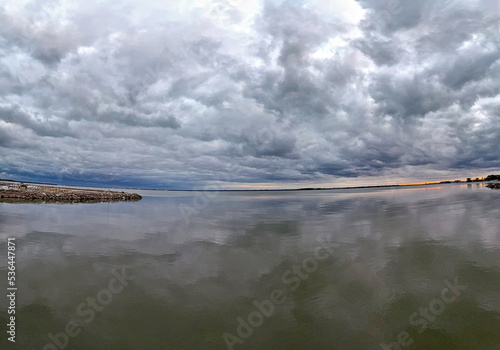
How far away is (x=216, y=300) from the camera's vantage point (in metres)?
9.72

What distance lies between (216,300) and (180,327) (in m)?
2.07

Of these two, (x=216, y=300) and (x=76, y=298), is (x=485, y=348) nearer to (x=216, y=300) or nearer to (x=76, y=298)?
→ (x=216, y=300)

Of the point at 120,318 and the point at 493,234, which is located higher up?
the point at 493,234

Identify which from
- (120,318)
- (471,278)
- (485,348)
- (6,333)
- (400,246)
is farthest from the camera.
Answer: (400,246)

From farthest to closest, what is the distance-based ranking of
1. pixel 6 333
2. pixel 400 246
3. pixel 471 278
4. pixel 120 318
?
1. pixel 400 246
2. pixel 471 278
3. pixel 120 318
4. pixel 6 333

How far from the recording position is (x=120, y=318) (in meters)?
8.42

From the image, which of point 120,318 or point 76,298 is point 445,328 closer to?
point 120,318

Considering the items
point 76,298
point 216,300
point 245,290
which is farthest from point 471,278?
point 76,298

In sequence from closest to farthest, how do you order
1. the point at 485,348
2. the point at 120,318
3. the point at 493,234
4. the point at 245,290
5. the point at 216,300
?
the point at 485,348 → the point at 120,318 → the point at 216,300 → the point at 245,290 → the point at 493,234

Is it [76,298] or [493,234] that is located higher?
[493,234]

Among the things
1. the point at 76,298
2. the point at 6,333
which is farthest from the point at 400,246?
the point at 6,333

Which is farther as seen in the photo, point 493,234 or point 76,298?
point 493,234

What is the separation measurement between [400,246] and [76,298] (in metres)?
19.3

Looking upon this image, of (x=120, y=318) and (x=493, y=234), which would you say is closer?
(x=120, y=318)
